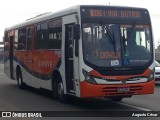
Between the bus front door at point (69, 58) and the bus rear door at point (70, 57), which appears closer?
the bus rear door at point (70, 57)

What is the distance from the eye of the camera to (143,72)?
532 inches

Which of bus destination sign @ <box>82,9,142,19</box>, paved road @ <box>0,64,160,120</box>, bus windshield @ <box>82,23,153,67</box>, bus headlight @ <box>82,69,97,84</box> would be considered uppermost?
bus destination sign @ <box>82,9,142,19</box>

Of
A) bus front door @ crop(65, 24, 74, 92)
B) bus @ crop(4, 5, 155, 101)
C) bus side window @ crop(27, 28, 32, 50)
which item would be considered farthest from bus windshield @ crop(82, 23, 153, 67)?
bus side window @ crop(27, 28, 32, 50)

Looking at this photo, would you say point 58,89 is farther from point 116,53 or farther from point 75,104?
point 116,53

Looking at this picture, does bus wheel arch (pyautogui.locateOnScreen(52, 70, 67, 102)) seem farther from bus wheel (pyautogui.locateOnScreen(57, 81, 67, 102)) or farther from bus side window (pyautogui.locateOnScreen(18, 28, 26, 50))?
bus side window (pyautogui.locateOnScreen(18, 28, 26, 50))

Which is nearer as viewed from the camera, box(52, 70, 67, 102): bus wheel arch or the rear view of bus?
the rear view of bus

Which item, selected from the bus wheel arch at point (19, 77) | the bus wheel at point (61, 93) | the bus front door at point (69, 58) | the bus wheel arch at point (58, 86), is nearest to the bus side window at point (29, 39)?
the bus wheel arch at point (19, 77)

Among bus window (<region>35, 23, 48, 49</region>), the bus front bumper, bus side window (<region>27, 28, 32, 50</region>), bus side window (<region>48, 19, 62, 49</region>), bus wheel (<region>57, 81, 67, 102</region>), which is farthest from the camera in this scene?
bus side window (<region>27, 28, 32, 50</region>)

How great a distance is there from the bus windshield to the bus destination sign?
0.28 m

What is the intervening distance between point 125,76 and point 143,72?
67 cm

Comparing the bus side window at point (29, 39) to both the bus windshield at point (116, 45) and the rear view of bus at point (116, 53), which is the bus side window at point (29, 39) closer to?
the rear view of bus at point (116, 53)

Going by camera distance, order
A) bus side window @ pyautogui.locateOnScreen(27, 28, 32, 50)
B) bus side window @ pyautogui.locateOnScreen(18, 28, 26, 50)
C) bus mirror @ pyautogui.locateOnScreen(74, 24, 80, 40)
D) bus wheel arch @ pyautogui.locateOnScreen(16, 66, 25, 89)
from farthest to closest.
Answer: bus wheel arch @ pyautogui.locateOnScreen(16, 66, 25, 89)
bus side window @ pyautogui.locateOnScreen(18, 28, 26, 50)
bus side window @ pyautogui.locateOnScreen(27, 28, 32, 50)
bus mirror @ pyautogui.locateOnScreen(74, 24, 80, 40)

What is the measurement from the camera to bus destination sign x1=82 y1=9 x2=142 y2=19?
13.4m

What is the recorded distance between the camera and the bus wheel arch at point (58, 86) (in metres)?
14.8
